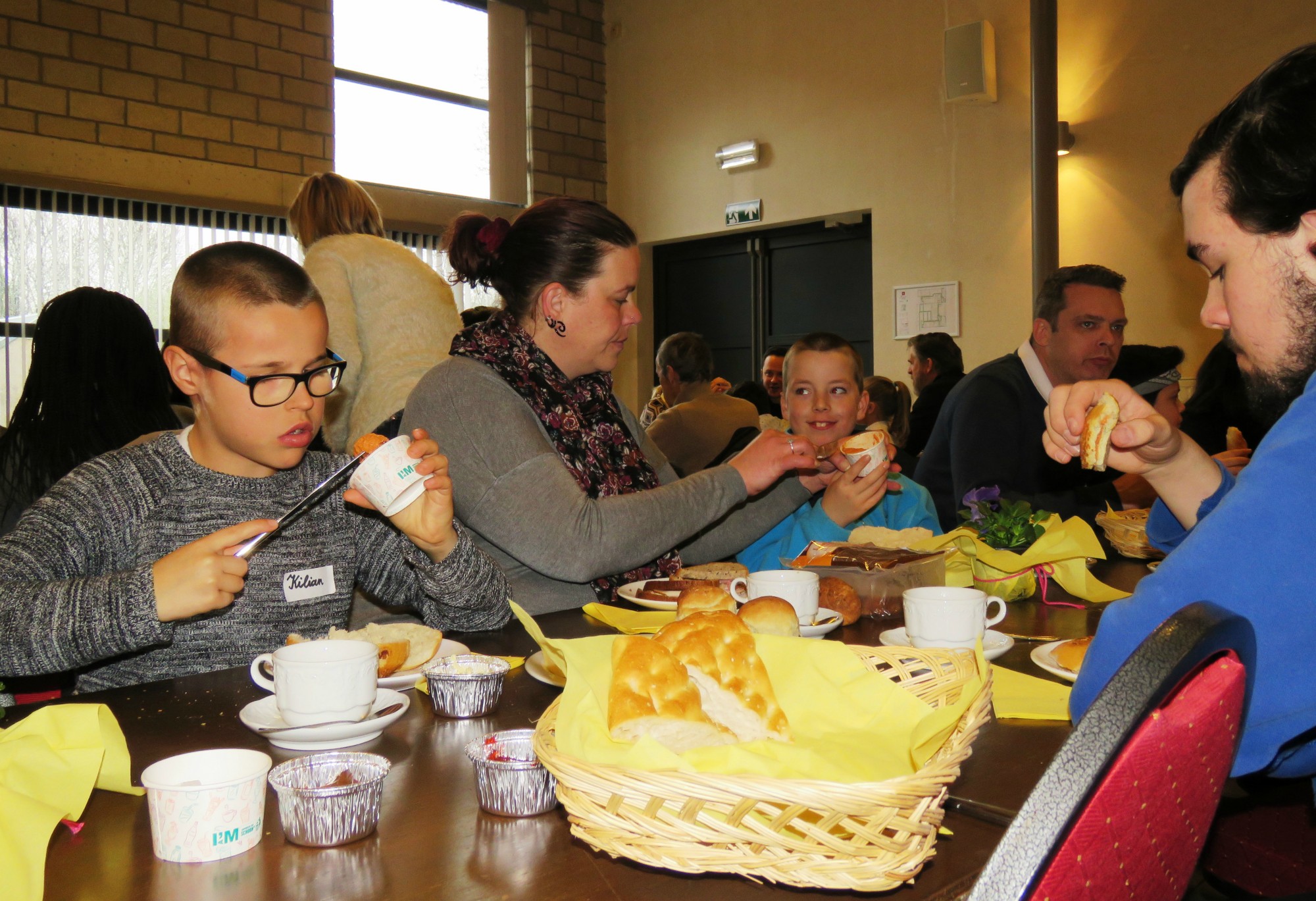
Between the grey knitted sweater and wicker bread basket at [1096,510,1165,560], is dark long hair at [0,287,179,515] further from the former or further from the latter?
wicker bread basket at [1096,510,1165,560]

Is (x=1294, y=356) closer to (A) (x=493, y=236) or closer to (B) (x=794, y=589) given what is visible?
(B) (x=794, y=589)

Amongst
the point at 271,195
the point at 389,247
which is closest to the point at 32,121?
the point at 271,195

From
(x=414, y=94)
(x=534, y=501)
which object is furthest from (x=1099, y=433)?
(x=414, y=94)

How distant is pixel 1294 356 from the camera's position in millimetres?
1099

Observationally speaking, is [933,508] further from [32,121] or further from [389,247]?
[32,121]

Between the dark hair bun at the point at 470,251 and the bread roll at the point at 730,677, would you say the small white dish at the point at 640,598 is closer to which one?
the bread roll at the point at 730,677

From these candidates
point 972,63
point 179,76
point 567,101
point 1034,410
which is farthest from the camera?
point 567,101

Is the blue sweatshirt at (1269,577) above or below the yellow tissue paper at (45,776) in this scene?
above

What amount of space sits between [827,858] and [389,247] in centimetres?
292

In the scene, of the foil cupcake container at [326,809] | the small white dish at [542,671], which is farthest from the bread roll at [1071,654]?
the foil cupcake container at [326,809]

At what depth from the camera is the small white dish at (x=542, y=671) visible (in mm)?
1266

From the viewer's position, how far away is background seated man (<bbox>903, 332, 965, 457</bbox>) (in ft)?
16.6

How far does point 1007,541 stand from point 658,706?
1257mm

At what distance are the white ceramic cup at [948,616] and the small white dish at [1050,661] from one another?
9 centimetres
